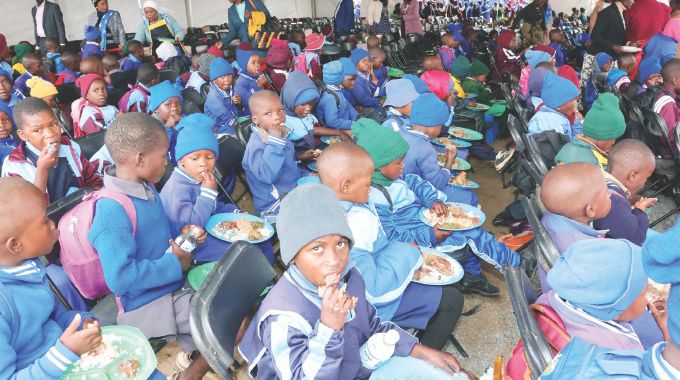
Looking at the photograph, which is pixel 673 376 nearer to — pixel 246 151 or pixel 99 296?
pixel 99 296

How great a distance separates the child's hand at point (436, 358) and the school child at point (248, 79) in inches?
148

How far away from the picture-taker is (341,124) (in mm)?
4543

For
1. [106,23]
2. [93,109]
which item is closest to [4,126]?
[93,109]

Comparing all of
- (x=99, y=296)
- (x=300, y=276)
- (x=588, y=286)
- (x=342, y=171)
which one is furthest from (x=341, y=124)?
(x=588, y=286)

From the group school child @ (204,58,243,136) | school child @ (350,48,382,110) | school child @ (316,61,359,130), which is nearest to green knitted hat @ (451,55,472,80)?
school child @ (350,48,382,110)

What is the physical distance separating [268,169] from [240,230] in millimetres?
660

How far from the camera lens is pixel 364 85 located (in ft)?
18.4

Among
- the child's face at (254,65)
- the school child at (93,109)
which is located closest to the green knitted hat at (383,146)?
the school child at (93,109)

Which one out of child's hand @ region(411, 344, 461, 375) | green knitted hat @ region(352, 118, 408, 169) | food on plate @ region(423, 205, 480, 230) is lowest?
food on plate @ region(423, 205, 480, 230)

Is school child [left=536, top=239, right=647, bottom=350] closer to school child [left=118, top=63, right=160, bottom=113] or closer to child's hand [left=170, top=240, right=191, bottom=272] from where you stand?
child's hand [left=170, top=240, right=191, bottom=272]

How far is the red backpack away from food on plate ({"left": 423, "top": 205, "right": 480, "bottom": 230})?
3.74 feet

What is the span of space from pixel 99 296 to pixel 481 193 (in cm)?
358

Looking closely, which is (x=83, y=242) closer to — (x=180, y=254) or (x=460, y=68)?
(x=180, y=254)

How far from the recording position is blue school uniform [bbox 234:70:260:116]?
510 cm
